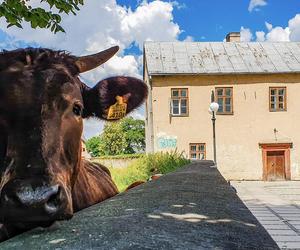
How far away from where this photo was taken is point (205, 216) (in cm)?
211

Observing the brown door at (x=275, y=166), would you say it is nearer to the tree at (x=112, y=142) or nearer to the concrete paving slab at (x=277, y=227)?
the concrete paving slab at (x=277, y=227)

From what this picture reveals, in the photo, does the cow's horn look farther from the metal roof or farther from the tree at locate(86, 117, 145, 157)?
the tree at locate(86, 117, 145, 157)

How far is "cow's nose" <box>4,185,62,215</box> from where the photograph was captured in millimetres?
2010

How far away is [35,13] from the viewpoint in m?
5.50

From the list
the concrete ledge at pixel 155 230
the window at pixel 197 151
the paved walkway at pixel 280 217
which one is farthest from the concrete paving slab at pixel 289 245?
the window at pixel 197 151

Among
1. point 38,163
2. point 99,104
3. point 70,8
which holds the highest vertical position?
point 70,8

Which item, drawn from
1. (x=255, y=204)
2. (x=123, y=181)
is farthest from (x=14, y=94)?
(x=255, y=204)

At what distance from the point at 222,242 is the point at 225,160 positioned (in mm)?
28482

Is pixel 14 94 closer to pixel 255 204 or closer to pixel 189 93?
pixel 255 204

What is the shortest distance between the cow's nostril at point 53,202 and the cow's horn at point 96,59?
4.52 feet

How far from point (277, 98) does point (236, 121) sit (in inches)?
113

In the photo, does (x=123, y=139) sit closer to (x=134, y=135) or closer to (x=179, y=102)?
(x=134, y=135)

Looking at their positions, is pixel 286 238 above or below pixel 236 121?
below

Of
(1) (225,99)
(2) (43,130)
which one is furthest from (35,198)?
(1) (225,99)
